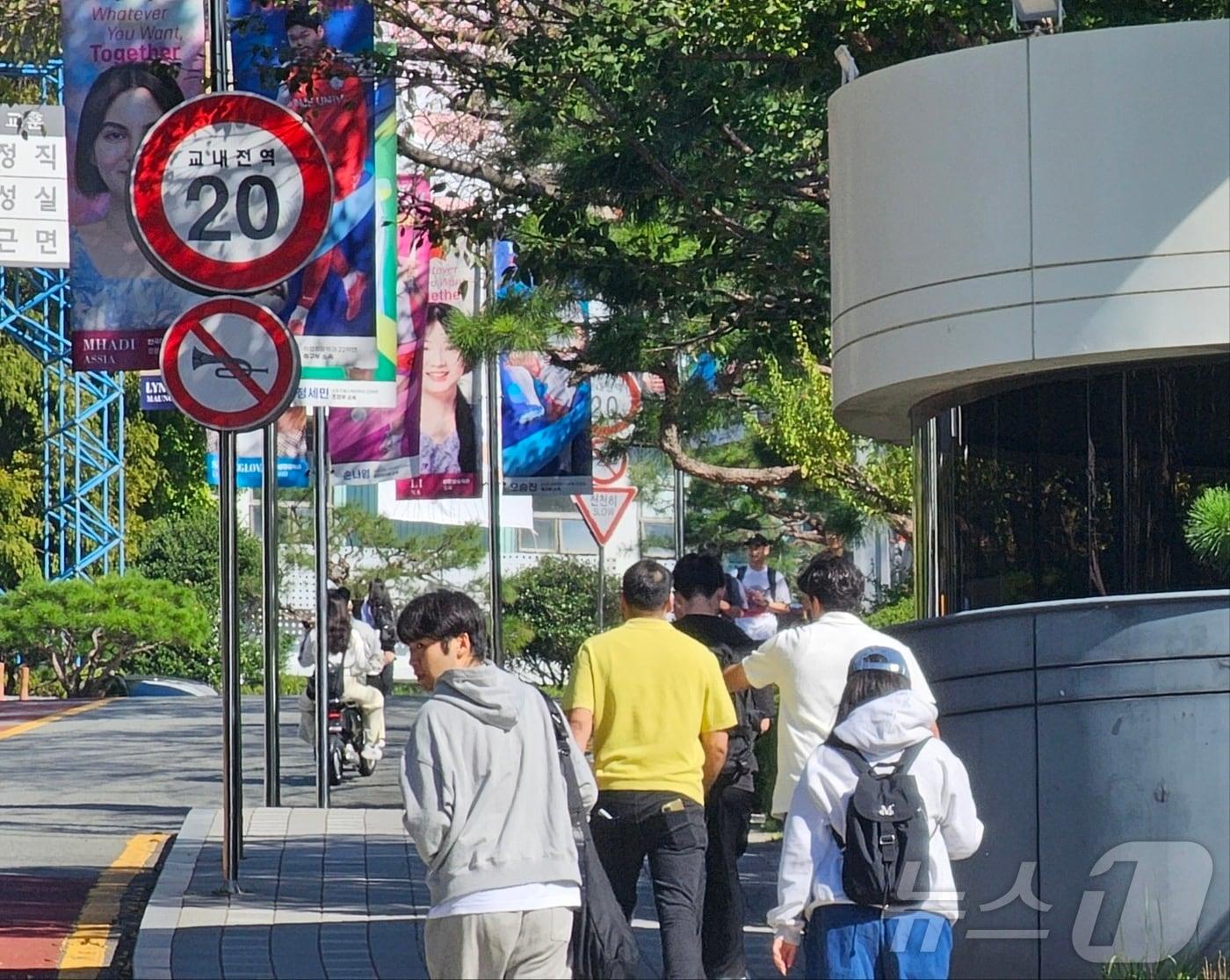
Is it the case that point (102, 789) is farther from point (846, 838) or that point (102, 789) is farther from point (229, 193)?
point (846, 838)

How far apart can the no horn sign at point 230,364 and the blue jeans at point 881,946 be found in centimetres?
546

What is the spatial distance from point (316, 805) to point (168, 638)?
76.8 feet

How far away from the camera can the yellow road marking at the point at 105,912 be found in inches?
389

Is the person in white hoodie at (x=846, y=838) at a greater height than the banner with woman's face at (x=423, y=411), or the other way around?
the banner with woman's face at (x=423, y=411)

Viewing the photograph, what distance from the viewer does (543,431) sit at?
2420 cm

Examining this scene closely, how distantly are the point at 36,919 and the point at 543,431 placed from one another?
13.5 meters

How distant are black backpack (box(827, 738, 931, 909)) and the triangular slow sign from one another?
17.6 metres

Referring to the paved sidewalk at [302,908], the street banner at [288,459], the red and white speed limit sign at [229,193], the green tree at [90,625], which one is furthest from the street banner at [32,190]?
the green tree at [90,625]

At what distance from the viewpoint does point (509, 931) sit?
6000 mm

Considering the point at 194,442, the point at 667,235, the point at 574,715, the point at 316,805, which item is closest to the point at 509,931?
the point at 574,715

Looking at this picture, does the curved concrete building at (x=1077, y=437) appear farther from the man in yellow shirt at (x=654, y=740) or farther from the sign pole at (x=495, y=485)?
the sign pole at (x=495, y=485)

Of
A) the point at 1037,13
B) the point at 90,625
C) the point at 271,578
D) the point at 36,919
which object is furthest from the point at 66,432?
the point at 1037,13

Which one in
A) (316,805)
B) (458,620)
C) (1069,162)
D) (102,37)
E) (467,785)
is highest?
(102,37)

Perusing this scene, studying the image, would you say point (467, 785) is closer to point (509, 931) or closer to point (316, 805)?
point (509, 931)
